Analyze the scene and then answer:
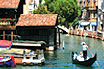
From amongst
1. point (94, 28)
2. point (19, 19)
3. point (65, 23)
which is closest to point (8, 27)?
point (19, 19)

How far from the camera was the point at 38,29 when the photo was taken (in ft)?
172

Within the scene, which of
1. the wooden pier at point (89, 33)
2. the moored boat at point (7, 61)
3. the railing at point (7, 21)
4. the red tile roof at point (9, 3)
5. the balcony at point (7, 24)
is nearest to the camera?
the moored boat at point (7, 61)

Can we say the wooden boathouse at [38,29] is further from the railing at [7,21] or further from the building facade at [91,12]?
the building facade at [91,12]

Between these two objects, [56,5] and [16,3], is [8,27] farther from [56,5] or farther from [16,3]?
[56,5]

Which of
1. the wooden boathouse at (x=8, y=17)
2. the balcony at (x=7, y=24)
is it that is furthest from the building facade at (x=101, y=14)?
the balcony at (x=7, y=24)

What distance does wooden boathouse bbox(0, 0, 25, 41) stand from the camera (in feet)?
172

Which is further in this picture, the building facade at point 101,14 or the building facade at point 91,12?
the building facade at point 91,12

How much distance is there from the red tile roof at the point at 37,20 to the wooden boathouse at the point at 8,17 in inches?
48.6

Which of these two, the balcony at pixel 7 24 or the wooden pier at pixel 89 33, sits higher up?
the balcony at pixel 7 24

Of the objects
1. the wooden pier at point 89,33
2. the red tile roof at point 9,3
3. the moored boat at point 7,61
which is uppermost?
the red tile roof at point 9,3

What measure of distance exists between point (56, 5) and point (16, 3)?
52.8 meters

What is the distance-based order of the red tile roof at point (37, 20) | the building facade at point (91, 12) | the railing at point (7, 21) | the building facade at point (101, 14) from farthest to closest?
the building facade at point (91, 12)
the building facade at point (101, 14)
the railing at point (7, 21)
the red tile roof at point (37, 20)

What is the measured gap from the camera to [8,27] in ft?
172

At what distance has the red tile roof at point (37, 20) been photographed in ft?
170
